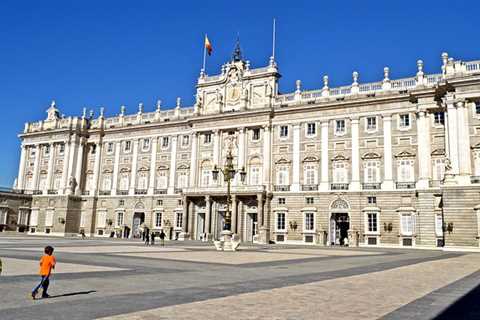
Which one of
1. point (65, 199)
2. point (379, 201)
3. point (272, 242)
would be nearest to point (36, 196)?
point (65, 199)

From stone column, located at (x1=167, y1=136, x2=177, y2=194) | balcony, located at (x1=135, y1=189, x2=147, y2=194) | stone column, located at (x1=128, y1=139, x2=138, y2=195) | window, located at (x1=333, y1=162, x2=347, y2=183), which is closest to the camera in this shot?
window, located at (x1=333, y1=162, x2=347, y2=183)

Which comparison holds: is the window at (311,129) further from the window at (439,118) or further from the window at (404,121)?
the window at (439,118)

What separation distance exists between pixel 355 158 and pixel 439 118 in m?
8.81

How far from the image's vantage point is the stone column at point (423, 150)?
4266cm

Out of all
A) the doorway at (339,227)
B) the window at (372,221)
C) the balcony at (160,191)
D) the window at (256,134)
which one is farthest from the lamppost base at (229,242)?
the balcony at (160,191)

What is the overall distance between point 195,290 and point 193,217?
4283 cm

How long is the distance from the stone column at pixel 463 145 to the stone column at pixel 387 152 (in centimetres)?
714

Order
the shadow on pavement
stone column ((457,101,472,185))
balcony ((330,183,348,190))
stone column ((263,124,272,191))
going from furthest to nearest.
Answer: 1. stone column ((263,124,272,191))
2. balcony ((330,183,348,190))
3. stone column ((457,101,472,185))
4. the shadow on pavement

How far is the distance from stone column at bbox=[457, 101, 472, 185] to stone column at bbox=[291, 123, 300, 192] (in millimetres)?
16545

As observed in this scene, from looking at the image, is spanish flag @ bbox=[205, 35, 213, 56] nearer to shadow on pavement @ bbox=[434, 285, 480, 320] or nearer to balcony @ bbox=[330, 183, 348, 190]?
balcony @ bbox=[330, 183, 348, 190]

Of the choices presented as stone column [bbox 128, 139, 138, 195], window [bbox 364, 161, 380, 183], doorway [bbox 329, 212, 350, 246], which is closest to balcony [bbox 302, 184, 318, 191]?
doorway [bbox 329, 212, 350, 246]

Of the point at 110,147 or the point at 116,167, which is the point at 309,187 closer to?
the point at 116,167

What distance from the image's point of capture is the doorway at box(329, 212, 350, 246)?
154 ft

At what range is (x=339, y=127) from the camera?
4844cm
